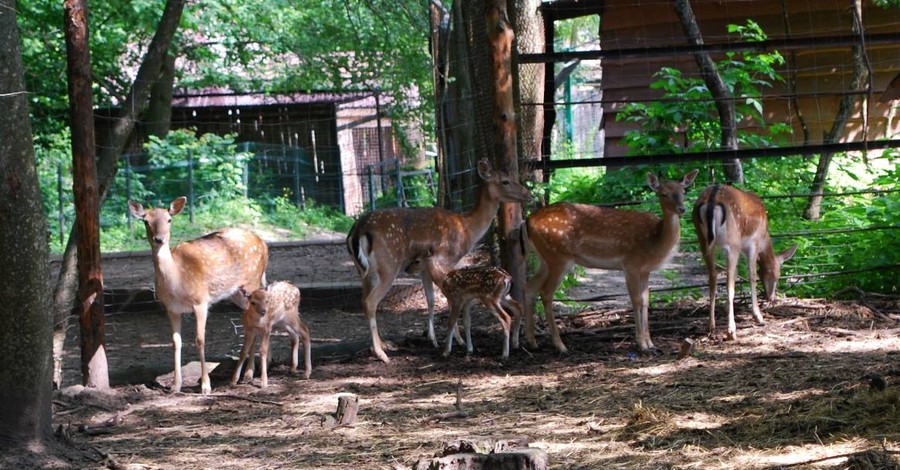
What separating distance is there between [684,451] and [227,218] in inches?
544

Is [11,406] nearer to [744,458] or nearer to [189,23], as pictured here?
[744,458]

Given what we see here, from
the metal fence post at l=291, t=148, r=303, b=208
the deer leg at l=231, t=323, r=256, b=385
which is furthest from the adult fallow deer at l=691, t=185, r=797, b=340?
the metal fence post at l=291, t=148, r=303, b=208

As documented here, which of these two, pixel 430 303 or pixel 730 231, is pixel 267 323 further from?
pixel 730 231

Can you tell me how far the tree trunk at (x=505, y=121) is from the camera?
28.6 ft

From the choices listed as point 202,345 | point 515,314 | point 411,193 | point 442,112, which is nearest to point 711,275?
point 515,314

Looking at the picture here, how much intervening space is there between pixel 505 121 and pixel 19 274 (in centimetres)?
433

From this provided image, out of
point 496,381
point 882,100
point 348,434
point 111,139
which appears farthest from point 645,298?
point 882,100

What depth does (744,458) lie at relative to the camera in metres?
5.20

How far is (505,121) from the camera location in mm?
8750

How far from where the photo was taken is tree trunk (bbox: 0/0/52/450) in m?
5.51

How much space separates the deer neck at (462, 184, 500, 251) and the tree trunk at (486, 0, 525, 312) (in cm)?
18

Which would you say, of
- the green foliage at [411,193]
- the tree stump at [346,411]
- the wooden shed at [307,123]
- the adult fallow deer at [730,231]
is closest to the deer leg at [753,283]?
the adult fallow deer at [730,231]

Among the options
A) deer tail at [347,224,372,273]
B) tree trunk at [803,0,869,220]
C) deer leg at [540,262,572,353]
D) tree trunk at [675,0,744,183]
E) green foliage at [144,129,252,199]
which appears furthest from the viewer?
green foliage at [144,129,252,199]

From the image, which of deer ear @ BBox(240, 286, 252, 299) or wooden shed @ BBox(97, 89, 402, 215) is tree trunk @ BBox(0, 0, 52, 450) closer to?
deer ear @ BBox(240, 286, 252, 299)
